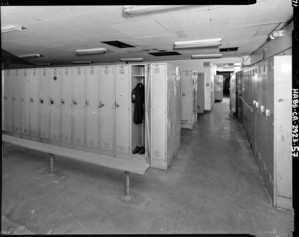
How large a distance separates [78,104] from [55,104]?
2.80 feet

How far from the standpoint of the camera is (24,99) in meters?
5.79

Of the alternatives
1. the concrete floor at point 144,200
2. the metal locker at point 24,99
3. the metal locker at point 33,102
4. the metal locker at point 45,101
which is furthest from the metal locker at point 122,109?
the metal locker at point 24,99

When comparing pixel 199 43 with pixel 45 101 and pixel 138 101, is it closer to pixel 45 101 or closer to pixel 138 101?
pixel 138 101

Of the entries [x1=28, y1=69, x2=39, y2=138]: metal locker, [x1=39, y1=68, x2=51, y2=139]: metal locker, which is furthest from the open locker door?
[x1=28, y1=69, x2=39, y2=138]: metal locker

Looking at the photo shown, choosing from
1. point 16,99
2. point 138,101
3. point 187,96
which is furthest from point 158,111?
point 16,99

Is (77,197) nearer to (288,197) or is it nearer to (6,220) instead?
(6,220)

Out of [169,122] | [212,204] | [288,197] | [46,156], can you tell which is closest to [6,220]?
[46,156]

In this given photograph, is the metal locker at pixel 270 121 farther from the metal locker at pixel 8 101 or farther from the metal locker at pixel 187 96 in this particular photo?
the metal locker at pixel 8 101

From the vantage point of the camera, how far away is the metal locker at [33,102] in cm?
546

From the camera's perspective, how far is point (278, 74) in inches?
99.9

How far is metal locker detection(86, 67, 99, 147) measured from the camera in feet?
14.5

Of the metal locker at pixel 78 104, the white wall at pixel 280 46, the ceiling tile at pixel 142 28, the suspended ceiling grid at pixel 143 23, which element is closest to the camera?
the suspended ceiling grid at pixel 143 23

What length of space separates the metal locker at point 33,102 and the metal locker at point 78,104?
58.4 inches

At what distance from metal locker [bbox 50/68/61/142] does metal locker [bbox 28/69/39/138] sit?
0.62 meters
